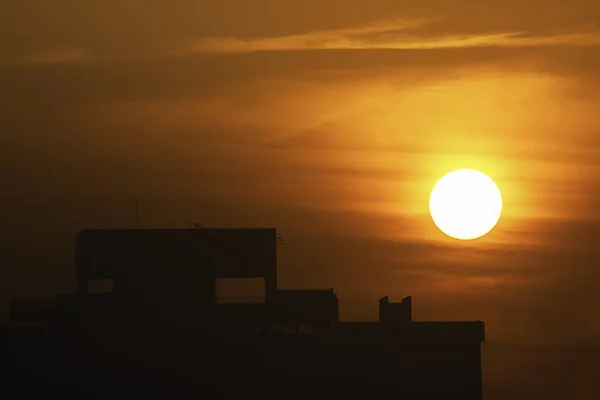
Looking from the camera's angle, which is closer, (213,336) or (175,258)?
(213,336)

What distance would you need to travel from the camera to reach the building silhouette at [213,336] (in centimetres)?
7788

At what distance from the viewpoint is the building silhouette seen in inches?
3066

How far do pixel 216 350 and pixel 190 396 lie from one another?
120 inches

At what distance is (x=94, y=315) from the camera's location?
3127 inches

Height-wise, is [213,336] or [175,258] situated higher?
[175,258]

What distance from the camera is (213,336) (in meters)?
79.8

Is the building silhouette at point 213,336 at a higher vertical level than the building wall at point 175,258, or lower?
lower

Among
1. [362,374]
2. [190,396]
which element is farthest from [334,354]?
[190,396]

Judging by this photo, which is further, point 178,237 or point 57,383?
point 178,237

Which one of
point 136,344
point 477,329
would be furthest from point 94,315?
point 477,329

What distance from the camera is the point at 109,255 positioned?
84.9 m

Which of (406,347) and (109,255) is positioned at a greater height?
(109,255)

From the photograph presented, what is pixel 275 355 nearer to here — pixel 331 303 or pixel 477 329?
pixel 331 303

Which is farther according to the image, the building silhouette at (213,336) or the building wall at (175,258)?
the building wall at (175,258)
